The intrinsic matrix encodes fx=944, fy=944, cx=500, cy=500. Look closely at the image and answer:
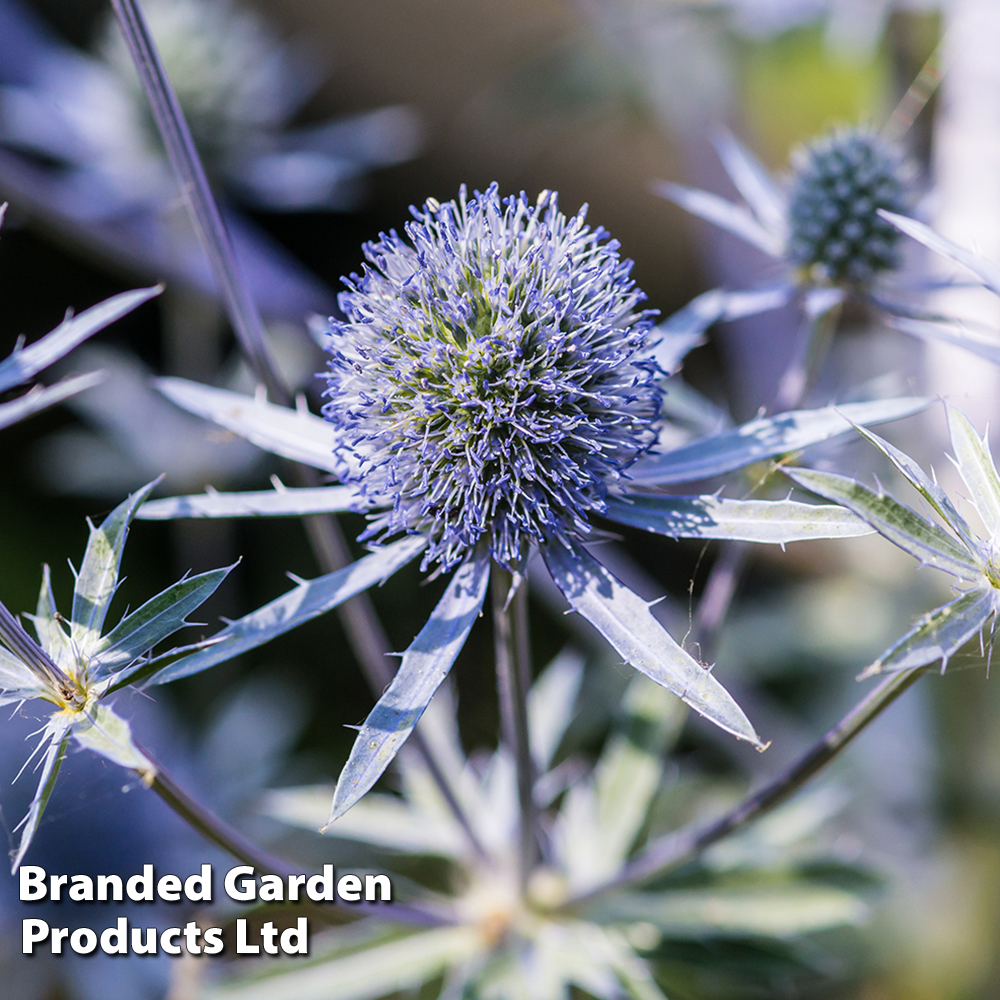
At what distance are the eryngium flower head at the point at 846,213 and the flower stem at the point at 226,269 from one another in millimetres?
740

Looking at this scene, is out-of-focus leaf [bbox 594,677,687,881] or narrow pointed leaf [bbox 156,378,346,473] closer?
narrow pointed leaf [bbox 156,378,346,473]

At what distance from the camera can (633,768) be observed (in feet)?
4.70

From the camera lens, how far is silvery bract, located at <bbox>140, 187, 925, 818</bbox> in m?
0.92

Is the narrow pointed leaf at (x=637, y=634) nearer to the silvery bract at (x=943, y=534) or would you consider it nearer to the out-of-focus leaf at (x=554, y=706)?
the silvery bract at (x=943, y=534)

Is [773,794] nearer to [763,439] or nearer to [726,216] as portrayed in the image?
[763,439]

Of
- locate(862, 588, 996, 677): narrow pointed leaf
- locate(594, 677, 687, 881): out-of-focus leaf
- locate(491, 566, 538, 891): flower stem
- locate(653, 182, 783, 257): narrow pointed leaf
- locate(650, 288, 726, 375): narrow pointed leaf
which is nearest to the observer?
locate(862, 588, 996, 677): narrow pointed leaf

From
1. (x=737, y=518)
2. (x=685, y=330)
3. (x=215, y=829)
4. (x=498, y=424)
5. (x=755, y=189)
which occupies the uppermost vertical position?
(x=755, y=189)

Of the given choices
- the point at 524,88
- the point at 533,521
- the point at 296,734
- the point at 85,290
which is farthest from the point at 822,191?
the point at 85,290

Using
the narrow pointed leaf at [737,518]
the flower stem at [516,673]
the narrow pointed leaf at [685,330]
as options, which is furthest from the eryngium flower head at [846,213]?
the flower stem at [516,673]

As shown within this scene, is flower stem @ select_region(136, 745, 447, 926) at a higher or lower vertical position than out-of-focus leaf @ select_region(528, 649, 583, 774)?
lower

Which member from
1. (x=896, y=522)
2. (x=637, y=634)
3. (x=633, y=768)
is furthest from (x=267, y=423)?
(x=633, y=768)

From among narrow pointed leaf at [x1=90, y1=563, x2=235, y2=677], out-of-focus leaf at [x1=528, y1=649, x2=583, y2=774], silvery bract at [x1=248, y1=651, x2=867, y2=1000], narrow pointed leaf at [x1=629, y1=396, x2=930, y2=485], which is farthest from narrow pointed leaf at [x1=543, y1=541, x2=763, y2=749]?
out-of-focus leaf at [x1=528, y1=649, x2=583, y2=774]

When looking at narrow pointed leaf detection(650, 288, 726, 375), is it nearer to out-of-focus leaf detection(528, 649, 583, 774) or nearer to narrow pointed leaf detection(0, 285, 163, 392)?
narrow pointed leaf detection(0, 285, 163, 392)

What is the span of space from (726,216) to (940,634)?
73cm
